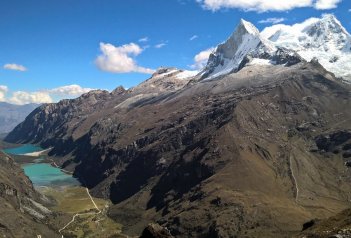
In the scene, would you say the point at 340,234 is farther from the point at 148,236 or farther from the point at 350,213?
the point at 350,213

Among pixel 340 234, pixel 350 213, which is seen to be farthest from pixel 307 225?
pixel 340 234

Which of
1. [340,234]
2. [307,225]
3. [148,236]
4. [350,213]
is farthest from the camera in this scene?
[307,225]

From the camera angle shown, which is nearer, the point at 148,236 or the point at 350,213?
the point at 148,236

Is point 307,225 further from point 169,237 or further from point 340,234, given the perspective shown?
point 169,237

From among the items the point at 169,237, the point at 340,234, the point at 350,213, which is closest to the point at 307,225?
the point at 350,213

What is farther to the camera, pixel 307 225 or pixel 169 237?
pixel 307 225

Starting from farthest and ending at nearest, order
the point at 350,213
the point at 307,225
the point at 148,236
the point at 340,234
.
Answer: the point at 307,225
the point at 350,213
the point at 340,234
the point at 148,236

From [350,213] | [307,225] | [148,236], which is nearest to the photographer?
[148,236]

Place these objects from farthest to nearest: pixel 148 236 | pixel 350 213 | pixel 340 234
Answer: pixel 350 213
pixel 340 234
pixel 148 236
